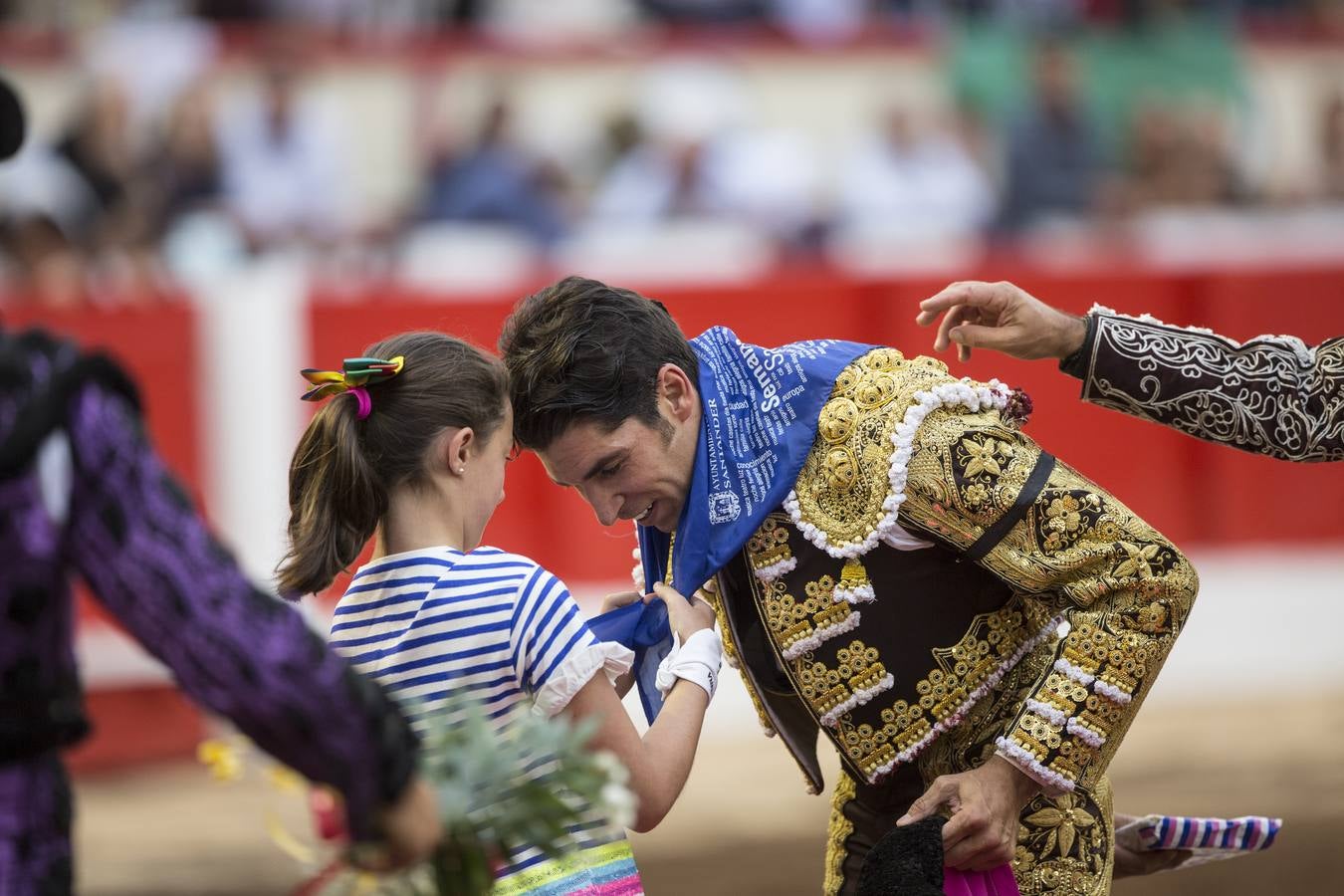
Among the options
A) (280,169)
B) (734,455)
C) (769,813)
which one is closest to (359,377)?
(734,455)

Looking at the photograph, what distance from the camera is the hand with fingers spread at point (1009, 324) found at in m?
2.46

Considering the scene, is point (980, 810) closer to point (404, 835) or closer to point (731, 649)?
point (731, 649)

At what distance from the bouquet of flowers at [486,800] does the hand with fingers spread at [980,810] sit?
55 centimetres

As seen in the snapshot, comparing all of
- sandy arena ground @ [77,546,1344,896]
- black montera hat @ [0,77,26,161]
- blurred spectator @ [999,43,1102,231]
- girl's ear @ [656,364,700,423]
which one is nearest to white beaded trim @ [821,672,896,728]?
girl's ear @ [656,364,700,423]

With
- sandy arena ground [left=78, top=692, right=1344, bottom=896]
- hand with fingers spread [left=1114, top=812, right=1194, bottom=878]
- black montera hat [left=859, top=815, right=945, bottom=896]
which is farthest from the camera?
sandy arena ground [left=78, top=692, right=1344, bottom=896]

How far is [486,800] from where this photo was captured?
1.84 meters

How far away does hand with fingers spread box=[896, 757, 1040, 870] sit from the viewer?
2234 mm

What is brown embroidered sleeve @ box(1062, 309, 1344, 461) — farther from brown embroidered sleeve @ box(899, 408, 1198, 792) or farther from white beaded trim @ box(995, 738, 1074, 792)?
white beaded trim @ box(995, 738, 1074, 792)

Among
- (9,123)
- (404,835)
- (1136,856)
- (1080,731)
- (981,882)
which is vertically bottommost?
(1136,856)

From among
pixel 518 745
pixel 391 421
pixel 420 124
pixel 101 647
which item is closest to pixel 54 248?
pixel 101 647

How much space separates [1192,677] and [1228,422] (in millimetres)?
4909

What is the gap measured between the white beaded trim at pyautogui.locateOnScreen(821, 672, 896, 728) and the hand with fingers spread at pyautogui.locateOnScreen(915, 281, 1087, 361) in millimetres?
461

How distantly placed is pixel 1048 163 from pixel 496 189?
3255 millimetres

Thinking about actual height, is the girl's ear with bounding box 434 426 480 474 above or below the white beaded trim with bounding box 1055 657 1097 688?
above
